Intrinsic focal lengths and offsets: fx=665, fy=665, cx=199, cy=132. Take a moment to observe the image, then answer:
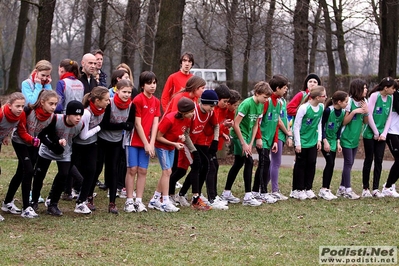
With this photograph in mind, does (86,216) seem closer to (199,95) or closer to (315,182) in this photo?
(199,95)

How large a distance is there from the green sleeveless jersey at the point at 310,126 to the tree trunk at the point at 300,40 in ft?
39.9

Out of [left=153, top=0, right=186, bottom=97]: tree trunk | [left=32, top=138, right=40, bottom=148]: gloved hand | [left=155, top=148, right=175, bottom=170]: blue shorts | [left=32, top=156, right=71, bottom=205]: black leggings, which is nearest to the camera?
[left=32, top=138, right=40, bottom=148]: gloved hand

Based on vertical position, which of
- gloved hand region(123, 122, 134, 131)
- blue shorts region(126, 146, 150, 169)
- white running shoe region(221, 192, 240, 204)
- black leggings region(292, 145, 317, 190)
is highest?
gloved hand region(123, 122, 134, 131)

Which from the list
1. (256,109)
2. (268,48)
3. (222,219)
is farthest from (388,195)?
(268,48)

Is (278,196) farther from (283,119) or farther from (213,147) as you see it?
(213,147)

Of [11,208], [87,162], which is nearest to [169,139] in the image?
[87,162]

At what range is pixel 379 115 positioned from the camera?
433 inches

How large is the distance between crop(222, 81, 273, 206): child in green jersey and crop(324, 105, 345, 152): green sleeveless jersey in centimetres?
128

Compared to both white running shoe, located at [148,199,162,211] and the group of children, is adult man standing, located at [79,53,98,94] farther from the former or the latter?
white running shoe, located at [148,199,162,211]

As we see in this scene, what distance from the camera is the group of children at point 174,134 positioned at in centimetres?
843

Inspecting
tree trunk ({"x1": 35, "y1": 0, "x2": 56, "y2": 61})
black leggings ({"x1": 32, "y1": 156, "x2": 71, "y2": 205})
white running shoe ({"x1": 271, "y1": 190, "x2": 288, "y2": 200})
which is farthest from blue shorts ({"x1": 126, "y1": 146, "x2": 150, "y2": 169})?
tree trunk ({"x1": 35, "y1": 0, "x2": 56, "y2": 61})

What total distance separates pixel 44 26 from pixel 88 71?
36.8ft

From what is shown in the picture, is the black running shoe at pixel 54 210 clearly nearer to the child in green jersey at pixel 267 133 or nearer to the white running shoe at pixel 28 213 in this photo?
the white running shoe at pixel 28 213

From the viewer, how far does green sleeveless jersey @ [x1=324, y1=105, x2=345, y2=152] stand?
10.7m
